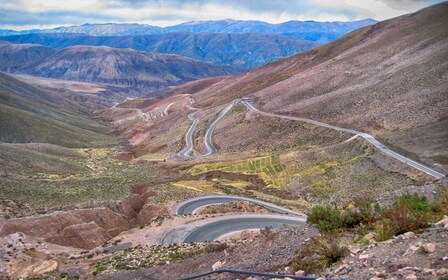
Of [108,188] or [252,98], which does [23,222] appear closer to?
[108,188]

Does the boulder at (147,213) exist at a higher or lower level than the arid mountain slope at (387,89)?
lower

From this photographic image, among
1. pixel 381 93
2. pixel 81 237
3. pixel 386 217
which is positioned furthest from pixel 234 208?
pixel 381 93

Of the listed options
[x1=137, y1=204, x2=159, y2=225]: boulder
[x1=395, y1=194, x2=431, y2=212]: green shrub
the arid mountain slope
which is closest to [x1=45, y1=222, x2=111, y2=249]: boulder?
[x1=137, y1=204, x2=159, y2=225]: boulder

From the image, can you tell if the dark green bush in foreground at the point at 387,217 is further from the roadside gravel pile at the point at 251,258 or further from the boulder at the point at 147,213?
the boulder at the point at 147,213

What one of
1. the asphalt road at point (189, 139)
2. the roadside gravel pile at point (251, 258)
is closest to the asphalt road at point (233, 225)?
the roadside gravel pile at point (251, 258)

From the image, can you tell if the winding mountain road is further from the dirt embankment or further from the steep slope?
the steep slope

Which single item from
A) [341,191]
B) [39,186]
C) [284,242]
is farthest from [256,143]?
[284,242]
